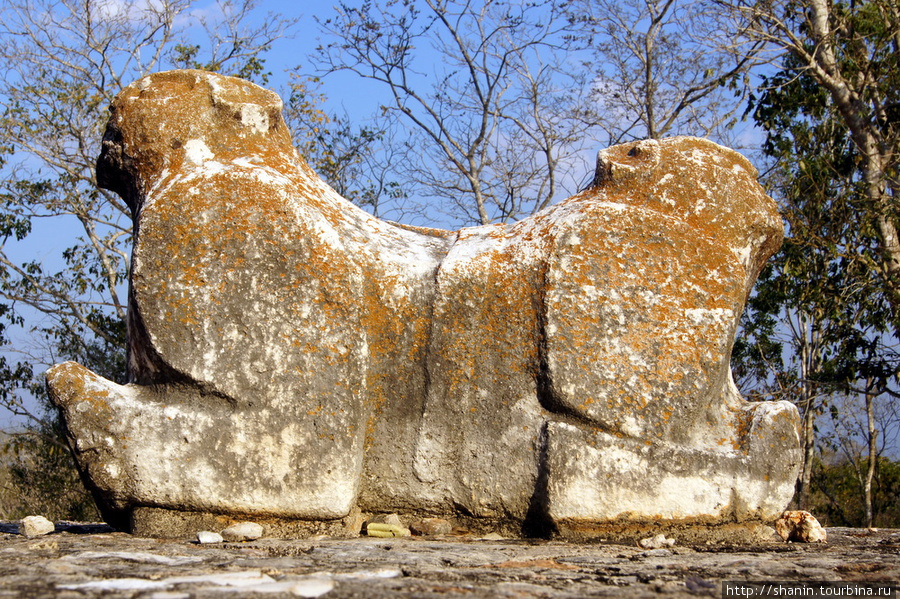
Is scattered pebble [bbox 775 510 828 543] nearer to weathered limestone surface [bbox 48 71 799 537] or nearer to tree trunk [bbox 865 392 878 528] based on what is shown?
weathered limestone surface [bbox 48 71 799 537]

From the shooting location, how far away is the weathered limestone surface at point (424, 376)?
340 centimetres

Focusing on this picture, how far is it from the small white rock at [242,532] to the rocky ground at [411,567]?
0.08 metres

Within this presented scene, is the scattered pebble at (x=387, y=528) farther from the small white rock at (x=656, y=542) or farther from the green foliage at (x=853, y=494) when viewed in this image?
the green foliage at (x=853, y=494)

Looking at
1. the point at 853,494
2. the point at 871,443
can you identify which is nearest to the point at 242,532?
the point at 871,443

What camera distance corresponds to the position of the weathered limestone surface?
→ 3.40 meters

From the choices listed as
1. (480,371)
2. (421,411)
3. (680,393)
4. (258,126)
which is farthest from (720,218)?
(258,126)

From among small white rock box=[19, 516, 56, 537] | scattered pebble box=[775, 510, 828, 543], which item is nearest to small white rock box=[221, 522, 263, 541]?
small white rock box=[19, 516, 56, 537]

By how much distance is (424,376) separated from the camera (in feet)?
11.8

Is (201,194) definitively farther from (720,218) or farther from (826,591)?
(826,591)

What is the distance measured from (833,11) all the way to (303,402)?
24.1ft

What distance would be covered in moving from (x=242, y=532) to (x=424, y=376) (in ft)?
3.15

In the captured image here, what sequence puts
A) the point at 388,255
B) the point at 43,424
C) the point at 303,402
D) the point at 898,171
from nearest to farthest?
the point at 303,402 → the point at 388,255 → the point at 898,171 → the point at 43,424

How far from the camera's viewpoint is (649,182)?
12.6 ft

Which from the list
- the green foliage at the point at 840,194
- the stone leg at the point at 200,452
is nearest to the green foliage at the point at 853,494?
the green foliage at the point at 840,194
